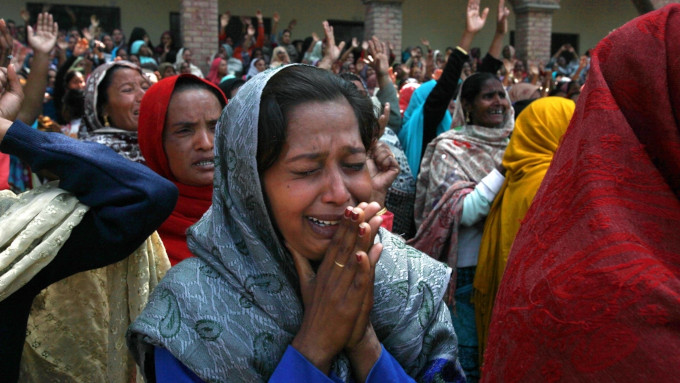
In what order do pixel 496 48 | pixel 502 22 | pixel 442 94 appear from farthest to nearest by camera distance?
pixel 502 22, pixel 496 48, pixel 442 94

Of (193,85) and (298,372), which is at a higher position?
(193,85)

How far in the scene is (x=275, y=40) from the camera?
12180 mm

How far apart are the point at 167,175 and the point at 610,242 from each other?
165cm

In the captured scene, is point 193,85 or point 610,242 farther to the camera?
point 193,85

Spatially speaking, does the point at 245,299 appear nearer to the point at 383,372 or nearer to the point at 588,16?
the point at 383,372

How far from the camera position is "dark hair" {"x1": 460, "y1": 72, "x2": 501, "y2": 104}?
361 centimetres

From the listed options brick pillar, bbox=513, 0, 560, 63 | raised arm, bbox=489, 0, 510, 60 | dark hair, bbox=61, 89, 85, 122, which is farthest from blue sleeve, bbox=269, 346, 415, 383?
brick pillar, bbox=513, 0, 560, 63

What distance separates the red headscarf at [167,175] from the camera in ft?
6.61

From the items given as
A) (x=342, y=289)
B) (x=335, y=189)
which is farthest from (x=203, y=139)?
(x=342, y=289)

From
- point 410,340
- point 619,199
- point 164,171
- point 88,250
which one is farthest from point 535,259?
point 164,171

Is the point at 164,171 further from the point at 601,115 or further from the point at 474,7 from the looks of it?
the point at 474,7

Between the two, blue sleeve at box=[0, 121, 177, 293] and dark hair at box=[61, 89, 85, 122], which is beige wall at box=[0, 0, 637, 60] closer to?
dark hair at box=[61, 89, 85, 122]

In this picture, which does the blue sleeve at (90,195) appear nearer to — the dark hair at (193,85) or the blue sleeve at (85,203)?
the blue sleeve at (85,203)

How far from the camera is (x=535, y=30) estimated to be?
44.1 ft
